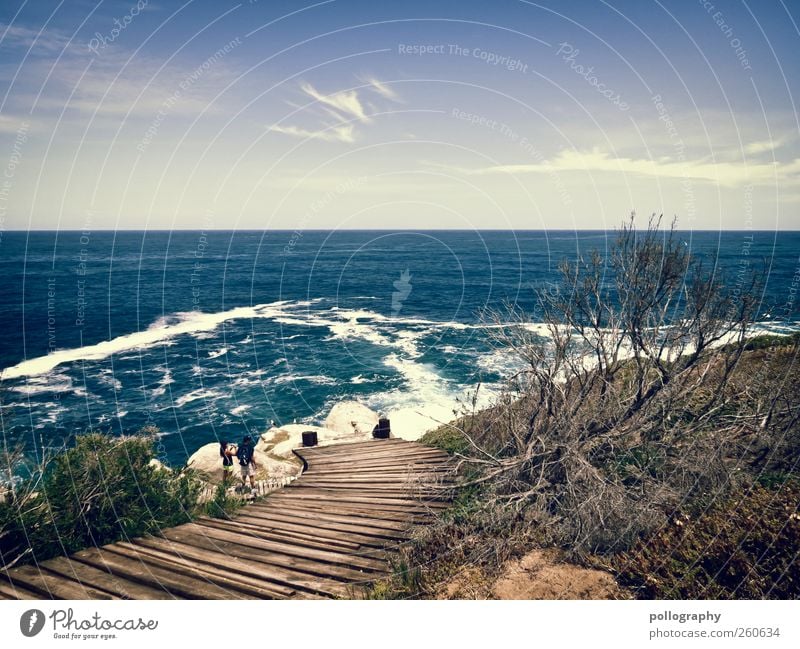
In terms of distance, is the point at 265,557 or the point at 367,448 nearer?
the point at 265,557

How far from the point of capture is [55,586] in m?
5.97

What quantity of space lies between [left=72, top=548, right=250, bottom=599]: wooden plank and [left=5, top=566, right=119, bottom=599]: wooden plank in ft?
1.12

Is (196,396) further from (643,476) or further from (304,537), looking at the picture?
(643,476)

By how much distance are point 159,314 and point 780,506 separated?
6183cm

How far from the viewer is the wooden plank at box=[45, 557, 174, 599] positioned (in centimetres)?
589

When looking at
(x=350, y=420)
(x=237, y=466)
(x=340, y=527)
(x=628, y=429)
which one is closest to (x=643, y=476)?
(x=628, y=429)

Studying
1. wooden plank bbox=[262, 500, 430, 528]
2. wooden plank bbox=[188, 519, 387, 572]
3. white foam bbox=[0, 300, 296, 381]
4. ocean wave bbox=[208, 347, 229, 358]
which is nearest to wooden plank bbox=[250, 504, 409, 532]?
wooden plank bbox=[262, 500, 430, 528]

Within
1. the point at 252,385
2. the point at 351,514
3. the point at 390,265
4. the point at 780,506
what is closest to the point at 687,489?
the point at 780,506

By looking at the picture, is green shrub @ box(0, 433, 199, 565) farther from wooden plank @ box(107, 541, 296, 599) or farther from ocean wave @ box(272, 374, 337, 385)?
ocean wave @ box(272, 374, 337, 385)

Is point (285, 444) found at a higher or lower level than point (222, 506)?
lower

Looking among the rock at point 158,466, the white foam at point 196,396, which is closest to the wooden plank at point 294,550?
the rock at point 158,466

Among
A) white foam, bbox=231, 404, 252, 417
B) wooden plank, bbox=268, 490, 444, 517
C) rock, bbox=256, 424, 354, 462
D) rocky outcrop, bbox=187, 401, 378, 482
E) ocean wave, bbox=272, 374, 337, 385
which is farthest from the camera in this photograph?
ocean wave, bbox=272, 374, 337, 385

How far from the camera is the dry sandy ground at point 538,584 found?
6.37 m

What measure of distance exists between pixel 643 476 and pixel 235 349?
39.1 m
